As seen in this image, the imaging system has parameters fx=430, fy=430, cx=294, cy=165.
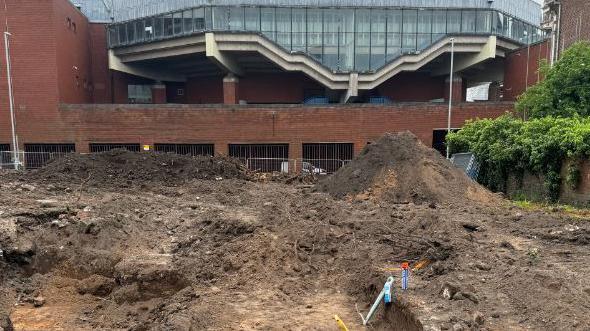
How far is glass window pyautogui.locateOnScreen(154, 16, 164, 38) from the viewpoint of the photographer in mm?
34875

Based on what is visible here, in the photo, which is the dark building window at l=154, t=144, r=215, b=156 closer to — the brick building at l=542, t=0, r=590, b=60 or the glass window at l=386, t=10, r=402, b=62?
the glass window at l=386, t=10, r=402, b=62

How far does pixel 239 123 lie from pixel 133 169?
11449 mm

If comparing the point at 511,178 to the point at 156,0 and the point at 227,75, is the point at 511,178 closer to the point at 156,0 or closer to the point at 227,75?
the point at 227,75

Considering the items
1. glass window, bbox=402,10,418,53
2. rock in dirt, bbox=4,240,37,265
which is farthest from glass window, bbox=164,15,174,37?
rock in dirt, bbox=4,240,37,265

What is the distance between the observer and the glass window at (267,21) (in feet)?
114

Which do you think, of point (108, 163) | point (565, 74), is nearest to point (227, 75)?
point (108, 163)

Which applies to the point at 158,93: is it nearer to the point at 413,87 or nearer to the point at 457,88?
the point at 413,87

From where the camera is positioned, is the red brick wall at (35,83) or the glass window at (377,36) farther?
the glass window at (377,36)

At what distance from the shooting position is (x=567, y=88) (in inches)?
819

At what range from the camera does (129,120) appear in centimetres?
2950

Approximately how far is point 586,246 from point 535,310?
176 inches

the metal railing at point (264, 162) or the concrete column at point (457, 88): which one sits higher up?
the concrete column at point (457, 88)

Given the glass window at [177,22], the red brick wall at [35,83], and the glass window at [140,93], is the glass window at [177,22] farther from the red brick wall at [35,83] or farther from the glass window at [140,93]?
the glass window at [140,93]

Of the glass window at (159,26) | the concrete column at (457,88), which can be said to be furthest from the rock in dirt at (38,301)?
the concrete column at (457,88)
